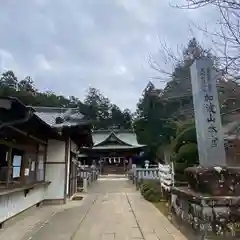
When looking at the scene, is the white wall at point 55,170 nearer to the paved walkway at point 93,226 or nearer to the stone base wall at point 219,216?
the paved walkway at point 93,226

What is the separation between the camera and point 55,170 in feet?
37.0

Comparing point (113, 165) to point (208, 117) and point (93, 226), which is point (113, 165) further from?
point (208, 117)

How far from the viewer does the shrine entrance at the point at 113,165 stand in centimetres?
3547

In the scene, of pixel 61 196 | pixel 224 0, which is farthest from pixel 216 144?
pixel 61 196

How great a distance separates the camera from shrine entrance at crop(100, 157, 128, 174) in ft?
116

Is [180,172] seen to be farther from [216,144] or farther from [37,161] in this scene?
[37,161]

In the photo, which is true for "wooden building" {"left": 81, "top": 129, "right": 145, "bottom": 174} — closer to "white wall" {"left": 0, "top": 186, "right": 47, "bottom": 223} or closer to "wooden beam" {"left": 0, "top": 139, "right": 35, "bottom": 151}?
"white wall" {"left": 0, "top": 186, "right": 47, "bottom": 223}

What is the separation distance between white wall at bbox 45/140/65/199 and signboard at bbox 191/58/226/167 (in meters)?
6.20

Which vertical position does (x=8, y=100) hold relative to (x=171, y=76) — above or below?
below

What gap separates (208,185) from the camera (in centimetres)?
529

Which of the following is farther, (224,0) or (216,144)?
(216,144)

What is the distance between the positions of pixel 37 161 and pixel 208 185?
20.7ft

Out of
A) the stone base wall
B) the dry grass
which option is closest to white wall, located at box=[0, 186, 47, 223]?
the dry grass

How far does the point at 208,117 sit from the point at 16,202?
493 cm
